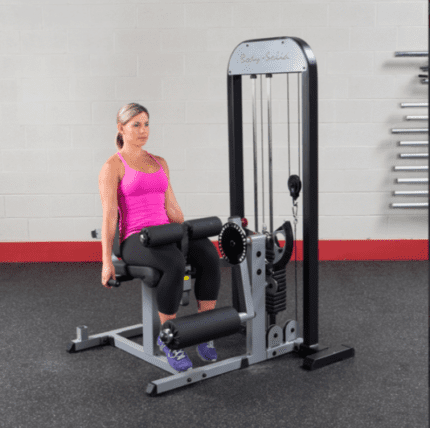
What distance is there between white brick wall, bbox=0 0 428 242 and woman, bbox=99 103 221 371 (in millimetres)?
1767

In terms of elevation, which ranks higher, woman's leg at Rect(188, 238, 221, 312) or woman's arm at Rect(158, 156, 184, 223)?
woman's arm at Rect(158, 156, 184, 223)

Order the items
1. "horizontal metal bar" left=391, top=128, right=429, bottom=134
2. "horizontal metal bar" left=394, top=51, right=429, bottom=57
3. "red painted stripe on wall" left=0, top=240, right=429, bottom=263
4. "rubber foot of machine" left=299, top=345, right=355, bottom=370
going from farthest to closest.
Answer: "red painted stripe on wall" left=0, top=240, right=429, bottom=263, "horizontal metal bar" left=391, top=128, right=429, bottom=134, "horizontal metal bar" left=394, top=51, right=429, bottom=57, "rubber foot of machine" left=299, top=345, right=355, bottom=370

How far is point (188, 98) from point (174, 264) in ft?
7.15

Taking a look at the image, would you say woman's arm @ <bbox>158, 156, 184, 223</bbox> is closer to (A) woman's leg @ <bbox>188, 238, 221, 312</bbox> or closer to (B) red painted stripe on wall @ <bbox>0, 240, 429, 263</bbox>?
(A) woman's leg @ <bbox>188, 238, 221, 312</bbox>

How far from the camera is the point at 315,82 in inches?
102

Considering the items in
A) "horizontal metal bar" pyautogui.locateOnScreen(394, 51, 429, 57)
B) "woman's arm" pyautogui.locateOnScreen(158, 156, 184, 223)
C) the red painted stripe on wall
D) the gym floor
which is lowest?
the gym floor

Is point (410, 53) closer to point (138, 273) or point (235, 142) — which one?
point (235, 142)

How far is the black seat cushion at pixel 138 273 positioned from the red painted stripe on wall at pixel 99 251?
78.2 inches

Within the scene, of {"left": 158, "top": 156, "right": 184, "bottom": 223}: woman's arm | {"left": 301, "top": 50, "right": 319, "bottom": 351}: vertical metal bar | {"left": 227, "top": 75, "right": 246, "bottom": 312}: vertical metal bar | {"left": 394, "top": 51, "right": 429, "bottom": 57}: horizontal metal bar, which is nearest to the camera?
{"left": 301, "top": 50, "right": 319, "bottom": 351}: vertical metal bar

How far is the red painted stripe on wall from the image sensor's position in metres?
4.63

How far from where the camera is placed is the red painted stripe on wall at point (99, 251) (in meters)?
4.63

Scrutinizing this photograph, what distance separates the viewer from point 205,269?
2.69 m

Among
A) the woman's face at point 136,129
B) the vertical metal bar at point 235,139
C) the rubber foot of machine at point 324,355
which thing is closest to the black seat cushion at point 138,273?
the woman's face at point 136,129

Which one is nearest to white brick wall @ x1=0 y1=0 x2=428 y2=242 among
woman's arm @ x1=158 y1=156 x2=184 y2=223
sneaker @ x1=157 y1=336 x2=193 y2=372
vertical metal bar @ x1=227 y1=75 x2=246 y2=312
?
vertical metal bar @ x1=227 y1=75 x2=246 y2=312
